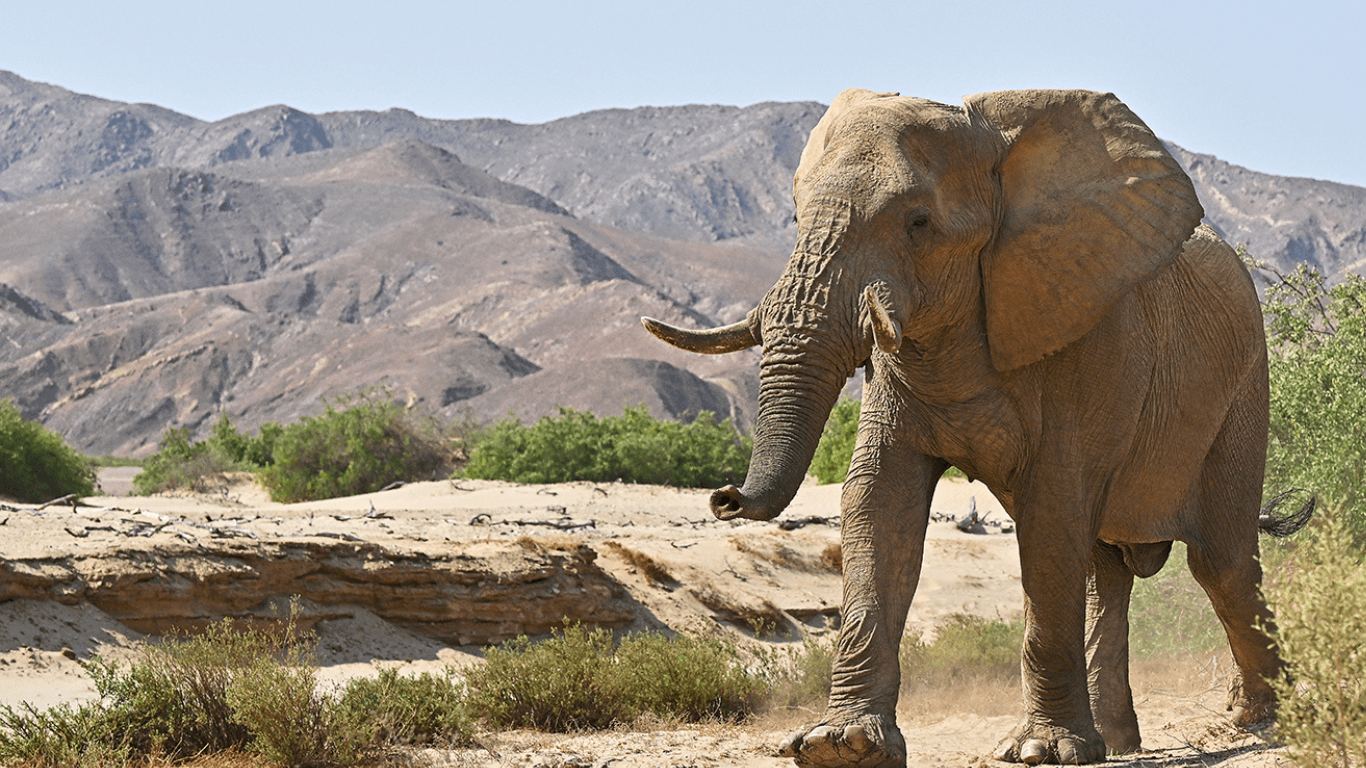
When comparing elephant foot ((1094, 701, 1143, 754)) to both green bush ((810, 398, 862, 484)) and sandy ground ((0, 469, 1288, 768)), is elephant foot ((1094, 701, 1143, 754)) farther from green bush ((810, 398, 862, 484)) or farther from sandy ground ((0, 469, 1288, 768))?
green bush ((810, 398, 862, 484))

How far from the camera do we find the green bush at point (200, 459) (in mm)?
28547

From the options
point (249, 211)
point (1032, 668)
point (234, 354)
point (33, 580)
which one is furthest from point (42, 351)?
point (1032, 668)

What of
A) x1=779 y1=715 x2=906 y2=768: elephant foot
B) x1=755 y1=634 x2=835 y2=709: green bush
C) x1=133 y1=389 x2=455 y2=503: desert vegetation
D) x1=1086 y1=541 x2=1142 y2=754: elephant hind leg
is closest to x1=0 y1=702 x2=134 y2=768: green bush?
x1=779 y1=715 x2=906 y2=768: elephant foot

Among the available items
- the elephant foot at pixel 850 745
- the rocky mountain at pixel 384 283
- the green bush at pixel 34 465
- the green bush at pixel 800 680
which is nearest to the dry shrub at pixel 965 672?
the green bush at pixel 800 680

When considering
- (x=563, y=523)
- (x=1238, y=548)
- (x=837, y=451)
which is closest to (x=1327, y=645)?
(x=1238, y=548)

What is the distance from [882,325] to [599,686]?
4.57 m

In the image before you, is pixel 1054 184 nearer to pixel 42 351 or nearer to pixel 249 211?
pixel 42 351

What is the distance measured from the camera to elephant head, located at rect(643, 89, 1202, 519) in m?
5.03

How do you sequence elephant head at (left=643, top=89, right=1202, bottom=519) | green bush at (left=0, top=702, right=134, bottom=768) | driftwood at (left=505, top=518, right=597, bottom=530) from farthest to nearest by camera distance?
driftwood at (left=505, top=518, right=597, bottom=530) < green bush at (left=0, top=702, right=134, bottom=768) < elephant head at (left=643, top=89, right=1202, bottom=519)

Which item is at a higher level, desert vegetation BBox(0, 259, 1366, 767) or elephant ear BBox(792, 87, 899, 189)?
elephant ear BBox(792, 87, 899, 189)

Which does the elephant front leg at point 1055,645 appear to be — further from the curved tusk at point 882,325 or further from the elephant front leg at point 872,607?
the curved tusk at point 882,325

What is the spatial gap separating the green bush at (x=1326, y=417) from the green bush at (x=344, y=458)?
18578 mm

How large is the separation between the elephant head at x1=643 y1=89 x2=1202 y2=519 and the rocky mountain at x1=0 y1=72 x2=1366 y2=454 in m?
35.9

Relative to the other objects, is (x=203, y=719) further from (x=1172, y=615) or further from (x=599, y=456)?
(x=599, y=456)
